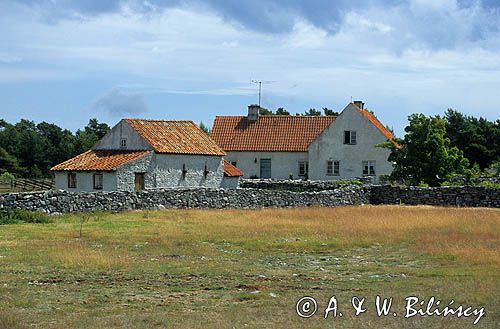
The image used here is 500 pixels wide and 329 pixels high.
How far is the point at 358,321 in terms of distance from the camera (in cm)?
1212

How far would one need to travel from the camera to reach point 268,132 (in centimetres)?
6775

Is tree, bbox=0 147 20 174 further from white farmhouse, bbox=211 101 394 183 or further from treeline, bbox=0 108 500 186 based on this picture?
white farmhouse, bbox=211 101 394 183

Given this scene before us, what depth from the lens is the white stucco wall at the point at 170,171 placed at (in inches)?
1871

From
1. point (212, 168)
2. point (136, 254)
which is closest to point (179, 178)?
point (212, 168)

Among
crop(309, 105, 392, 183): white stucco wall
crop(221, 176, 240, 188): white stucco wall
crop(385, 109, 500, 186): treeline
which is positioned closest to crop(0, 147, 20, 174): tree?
crop(309, 105, 392, 183): white stucco wall

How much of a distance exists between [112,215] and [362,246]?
13810mm

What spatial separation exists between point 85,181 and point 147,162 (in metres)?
4.16

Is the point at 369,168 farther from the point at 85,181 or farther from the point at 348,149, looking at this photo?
the point at 85,181

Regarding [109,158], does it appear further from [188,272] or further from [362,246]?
[188,272]

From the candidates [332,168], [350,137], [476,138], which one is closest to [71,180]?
[332,168]

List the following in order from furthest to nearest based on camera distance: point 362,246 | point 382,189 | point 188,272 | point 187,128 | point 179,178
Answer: point 187,128, point 179,178, point 382,189, point 362,246, point 188,272

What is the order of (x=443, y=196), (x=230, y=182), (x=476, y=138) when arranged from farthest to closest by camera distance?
1. (x=476, y=138)
2. (x=230, y=182)
3. (x=443, y=196)

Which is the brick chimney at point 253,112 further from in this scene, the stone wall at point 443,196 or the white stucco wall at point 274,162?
the stone wall at point 443,196

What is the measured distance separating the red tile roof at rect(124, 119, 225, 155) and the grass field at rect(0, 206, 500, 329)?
70.3 ft
